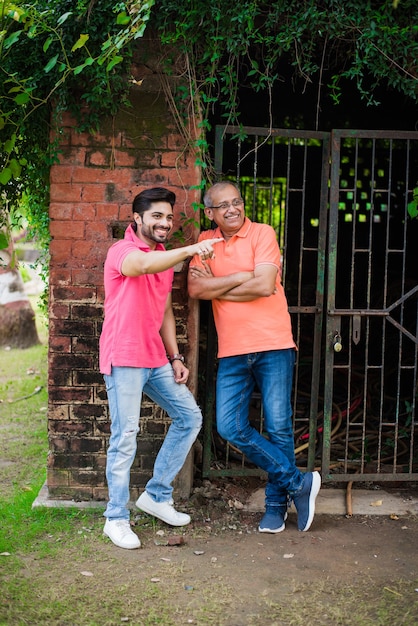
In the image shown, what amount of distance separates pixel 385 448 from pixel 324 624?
8.96ft

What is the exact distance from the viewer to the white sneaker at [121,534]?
4.20 metres

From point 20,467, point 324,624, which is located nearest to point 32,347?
point 20,467

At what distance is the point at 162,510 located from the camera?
449 cm

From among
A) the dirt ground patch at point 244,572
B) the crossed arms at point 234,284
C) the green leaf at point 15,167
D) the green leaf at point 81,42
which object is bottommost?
the dirt ground patch at point 244,572

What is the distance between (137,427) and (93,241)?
4.26ft

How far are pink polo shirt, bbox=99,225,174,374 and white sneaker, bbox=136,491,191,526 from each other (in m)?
0.95

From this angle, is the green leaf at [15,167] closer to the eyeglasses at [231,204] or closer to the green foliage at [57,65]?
the green foliage at [57,65]

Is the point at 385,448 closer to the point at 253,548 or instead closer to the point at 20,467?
the point at 253,548

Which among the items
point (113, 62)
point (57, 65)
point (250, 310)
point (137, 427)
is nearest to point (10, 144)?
point (57, 65)

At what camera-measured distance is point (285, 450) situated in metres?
4.50

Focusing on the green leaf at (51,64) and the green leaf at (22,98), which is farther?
the green leaf at (22,98)

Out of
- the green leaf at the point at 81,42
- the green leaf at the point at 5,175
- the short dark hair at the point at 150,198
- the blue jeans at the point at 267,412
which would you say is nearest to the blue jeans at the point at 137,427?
the blue jeans at the point at 267,412

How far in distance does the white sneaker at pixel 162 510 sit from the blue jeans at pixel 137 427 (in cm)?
3

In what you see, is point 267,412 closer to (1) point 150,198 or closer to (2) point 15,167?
(1) point 150,198
